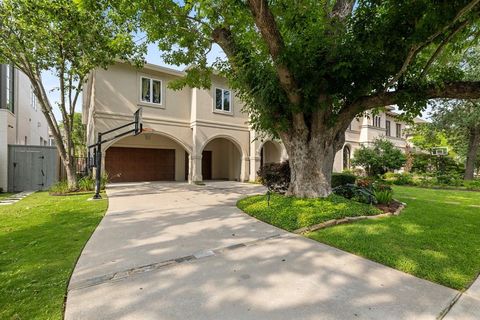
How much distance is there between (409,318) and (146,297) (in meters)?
2.55

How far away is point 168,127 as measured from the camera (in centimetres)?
1432

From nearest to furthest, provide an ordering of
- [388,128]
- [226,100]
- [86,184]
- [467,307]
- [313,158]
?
[467,307] → [313,158] → [86,184] → [226,100] → [388,128]

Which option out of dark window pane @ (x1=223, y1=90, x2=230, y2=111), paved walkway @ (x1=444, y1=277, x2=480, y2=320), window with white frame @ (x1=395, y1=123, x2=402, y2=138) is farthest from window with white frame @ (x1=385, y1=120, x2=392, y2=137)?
paved walkway @ (x1=444, y1=277, x2=480, y2=320)

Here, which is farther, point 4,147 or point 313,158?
point 4,147

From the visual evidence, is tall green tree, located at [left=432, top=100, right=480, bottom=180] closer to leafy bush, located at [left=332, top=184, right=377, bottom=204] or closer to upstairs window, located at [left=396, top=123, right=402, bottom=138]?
upstairs window, located at [left=396, top=123, right=402, bottom=138]

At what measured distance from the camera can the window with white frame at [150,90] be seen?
13.7 metres

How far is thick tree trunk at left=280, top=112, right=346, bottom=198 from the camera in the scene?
22.7 feet

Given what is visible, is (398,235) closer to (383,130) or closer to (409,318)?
(409,318)

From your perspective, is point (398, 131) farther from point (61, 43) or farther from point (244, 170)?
point (61, 43)

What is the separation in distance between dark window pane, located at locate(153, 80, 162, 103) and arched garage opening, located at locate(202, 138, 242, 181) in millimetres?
5296

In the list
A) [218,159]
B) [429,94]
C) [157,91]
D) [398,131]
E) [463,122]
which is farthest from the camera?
[398,131]

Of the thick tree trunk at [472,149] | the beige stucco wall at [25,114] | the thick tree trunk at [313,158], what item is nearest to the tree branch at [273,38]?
the thick tree trunk at [313,158]

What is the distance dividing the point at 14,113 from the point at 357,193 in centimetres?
1723

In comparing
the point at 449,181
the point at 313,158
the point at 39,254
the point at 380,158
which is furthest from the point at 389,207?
the point at 380,158
